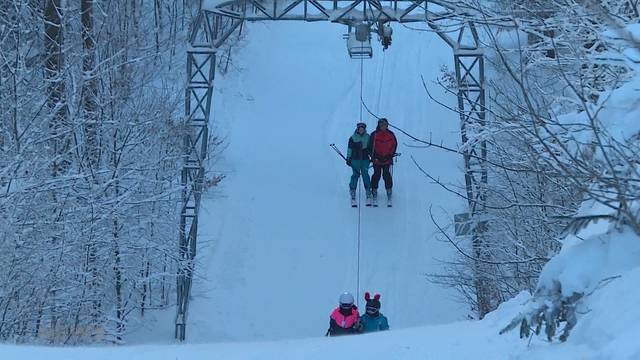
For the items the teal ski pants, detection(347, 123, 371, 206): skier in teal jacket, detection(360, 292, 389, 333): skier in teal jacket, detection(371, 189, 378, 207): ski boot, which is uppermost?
detection(347, 123, 371, 206): skier in teal jacket

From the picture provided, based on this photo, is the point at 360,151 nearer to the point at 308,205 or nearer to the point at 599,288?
the point at 308,205

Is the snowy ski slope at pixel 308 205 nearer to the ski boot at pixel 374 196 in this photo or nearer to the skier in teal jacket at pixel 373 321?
the ski boot at pixel 374 196

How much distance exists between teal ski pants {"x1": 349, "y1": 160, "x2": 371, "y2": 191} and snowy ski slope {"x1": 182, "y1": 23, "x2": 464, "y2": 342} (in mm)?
757

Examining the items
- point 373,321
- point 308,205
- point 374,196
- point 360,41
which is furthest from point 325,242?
point 373,321

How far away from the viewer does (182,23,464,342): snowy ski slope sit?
15.4 meters

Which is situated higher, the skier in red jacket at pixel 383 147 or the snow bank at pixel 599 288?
the snow bank at pixel 599 288

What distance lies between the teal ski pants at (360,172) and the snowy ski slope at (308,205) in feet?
2.48

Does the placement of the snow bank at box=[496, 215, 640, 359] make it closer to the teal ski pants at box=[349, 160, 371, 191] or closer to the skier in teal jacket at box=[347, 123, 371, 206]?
the skier in teal jacket at box=[347, 123, 371, 206]

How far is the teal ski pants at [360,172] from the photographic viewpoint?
16.4m

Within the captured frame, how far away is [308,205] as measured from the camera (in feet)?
60.2

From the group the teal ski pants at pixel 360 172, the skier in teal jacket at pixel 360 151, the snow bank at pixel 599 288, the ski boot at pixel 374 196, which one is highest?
the snow bank at pixel 599 288

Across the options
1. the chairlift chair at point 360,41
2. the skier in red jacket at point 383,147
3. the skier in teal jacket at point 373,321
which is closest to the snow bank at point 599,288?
the skier in teal jacket at point 373,321

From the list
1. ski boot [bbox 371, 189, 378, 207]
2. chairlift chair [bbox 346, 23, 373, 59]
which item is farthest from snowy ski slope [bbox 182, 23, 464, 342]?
chairlift chair [bbox 346, 23, 373, 59]

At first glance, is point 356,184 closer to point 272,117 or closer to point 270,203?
point 270,203
